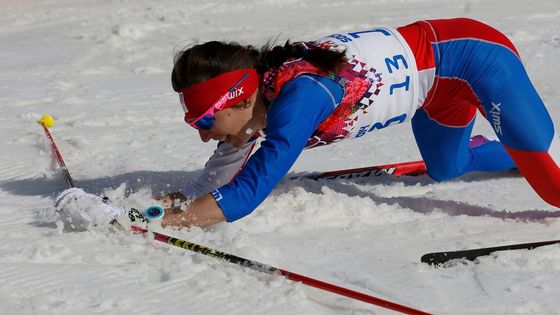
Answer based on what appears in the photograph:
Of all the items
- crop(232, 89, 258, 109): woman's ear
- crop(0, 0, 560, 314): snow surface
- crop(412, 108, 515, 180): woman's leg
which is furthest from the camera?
crop(412, 108, 515, 180): woman's leg

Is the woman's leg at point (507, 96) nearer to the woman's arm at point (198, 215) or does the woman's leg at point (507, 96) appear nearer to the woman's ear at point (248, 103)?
the woman's ear at point (248, 103)

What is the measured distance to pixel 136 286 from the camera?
3016 mm

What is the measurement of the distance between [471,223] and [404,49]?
846 mm

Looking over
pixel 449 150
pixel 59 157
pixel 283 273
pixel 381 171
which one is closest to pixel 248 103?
pixel 283 273

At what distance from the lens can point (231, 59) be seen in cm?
332

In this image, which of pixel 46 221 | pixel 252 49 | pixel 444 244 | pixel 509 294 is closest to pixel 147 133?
pixel 46 221

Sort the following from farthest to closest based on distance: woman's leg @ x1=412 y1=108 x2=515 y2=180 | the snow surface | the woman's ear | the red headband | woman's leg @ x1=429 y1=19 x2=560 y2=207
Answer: woman's leg @ x1=412 y1=108 x2=515 y2=180
woman's leg @ x1=429 y1=19 x2=560 y2=207
the woman's ear
the red headband
the snow surface

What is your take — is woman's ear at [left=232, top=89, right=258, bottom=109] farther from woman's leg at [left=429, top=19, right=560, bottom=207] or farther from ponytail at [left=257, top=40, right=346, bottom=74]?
woman's leg at [left=429, top=19, right=560, bottom=207]

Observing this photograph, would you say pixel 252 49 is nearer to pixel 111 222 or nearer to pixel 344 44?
pixel 344 44

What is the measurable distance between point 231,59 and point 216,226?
2.34 ft

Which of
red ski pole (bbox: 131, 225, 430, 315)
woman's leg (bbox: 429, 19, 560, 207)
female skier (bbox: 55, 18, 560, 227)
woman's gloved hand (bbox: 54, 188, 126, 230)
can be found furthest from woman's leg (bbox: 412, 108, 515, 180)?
woman's gloved hand (bbox: 54, 188, 126, 230)

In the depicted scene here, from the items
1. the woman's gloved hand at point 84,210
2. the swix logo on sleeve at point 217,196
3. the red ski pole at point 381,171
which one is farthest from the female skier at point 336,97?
the red ski pole at point 381,171

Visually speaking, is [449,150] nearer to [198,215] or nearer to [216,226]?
[216,226]

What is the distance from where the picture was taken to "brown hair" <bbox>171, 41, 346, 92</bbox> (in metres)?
3.26
